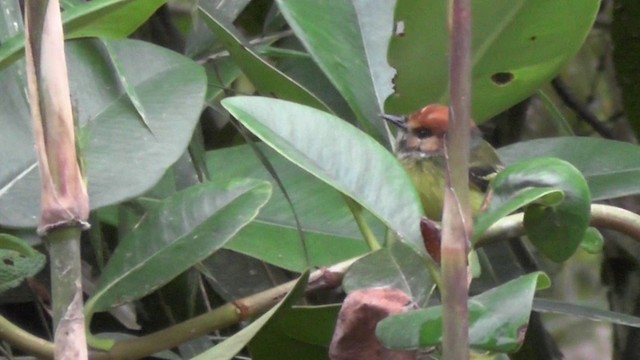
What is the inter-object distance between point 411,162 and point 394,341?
1307mm

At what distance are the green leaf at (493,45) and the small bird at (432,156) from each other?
63 cm

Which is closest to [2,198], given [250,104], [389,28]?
[250,104]

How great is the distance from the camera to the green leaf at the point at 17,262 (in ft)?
2.40

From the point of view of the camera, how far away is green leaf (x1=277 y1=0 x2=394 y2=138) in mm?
873

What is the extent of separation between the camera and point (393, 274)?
0.73 metres

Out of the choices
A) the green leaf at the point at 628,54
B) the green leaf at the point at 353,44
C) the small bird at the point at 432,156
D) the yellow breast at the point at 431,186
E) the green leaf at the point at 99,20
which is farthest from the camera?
the small bird at the point at 432,156

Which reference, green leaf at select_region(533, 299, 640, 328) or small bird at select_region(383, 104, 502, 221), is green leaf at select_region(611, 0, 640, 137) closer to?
small bird at select_region(383, 104, 502, 221)

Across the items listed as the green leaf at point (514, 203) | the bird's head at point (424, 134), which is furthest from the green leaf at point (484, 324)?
the bird's head at point (424, 134)

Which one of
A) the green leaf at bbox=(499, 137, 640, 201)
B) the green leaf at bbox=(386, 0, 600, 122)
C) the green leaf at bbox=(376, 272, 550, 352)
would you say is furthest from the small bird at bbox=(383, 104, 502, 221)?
the green leaf at bbox=(376, 272, 550, 352)

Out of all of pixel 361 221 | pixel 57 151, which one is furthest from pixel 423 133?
pixel 57 151

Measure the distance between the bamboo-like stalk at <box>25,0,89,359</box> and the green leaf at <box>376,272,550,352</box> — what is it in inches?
6.3

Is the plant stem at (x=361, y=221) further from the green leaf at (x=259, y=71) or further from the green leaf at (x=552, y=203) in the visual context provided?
the green leaf at (x=552, y=203)

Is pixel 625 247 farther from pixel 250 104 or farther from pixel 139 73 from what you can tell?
pixel 250 104

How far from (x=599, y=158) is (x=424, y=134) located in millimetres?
851
